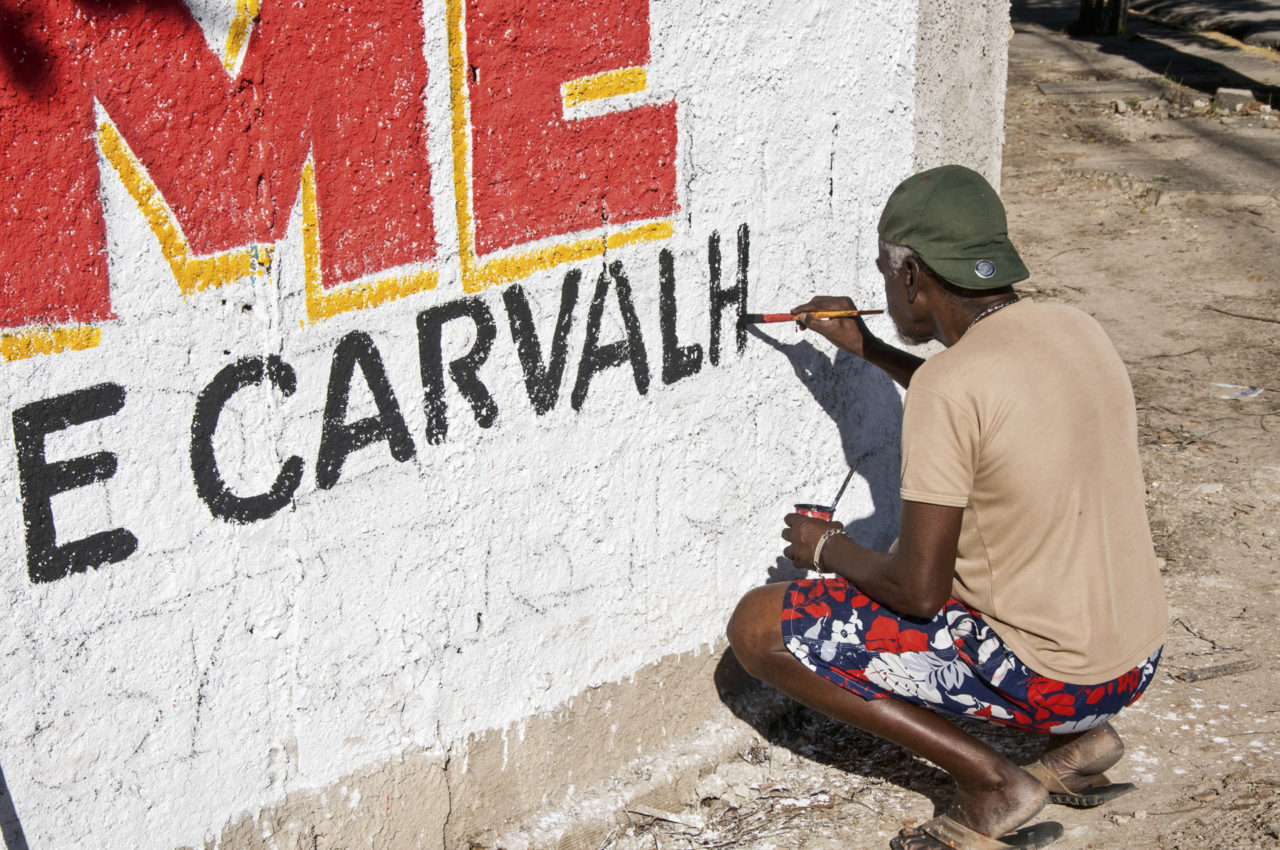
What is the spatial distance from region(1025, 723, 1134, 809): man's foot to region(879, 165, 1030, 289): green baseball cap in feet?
3.54

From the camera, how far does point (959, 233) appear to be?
219 cm

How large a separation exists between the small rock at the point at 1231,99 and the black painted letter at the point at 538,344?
9.42 m

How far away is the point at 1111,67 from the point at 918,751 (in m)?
11.9

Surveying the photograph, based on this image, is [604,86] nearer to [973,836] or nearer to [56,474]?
[56,474]

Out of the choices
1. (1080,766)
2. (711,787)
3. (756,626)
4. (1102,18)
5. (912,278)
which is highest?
(1102,18)

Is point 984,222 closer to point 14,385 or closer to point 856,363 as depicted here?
point 856,363

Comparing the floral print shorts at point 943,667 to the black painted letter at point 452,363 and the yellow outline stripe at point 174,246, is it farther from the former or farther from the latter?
the yellow outline stripe at point 174,246

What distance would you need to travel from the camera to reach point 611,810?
2605mm

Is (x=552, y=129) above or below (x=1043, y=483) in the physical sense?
above

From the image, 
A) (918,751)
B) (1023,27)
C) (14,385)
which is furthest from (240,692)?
(1023,27)

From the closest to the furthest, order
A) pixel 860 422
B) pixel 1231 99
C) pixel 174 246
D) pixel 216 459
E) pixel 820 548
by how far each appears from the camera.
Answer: pixel 174 246
pixel 216 459
pixel 820 548
pixel 860 422
pixel 1231 99

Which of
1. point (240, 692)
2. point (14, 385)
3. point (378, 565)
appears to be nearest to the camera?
point (14, 385)

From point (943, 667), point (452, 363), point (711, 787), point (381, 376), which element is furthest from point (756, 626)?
point (381, 376)

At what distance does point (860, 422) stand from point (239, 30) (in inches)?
75.5
